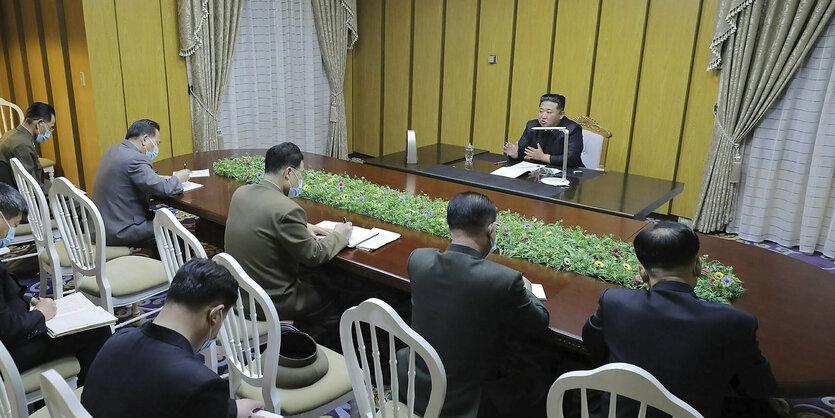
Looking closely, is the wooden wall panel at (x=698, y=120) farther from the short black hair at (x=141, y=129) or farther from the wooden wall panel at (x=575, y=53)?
the short black hair at (x=141, y=129)

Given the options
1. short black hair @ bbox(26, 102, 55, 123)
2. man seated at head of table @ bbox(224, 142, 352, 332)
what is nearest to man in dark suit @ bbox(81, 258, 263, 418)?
man seated at head of table @ bbox(224, 142, 352, 332)

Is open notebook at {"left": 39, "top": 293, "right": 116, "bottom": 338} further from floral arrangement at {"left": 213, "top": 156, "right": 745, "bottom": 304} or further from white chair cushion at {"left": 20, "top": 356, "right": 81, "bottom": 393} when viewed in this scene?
floral arrangement at {"left": 213, "top": 156, "right": 745, "bottom": 304}

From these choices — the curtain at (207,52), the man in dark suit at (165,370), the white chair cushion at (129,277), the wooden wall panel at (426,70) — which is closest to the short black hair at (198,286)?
the man in dark suit at (165,370)

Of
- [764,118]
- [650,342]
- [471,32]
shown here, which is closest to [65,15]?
[471,32]

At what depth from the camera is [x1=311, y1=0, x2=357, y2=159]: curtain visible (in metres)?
6.90

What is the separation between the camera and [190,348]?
149 centimetres

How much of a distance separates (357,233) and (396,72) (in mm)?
4739

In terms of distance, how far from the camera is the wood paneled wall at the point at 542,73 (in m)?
5.21

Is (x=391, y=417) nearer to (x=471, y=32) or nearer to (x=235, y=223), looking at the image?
(x=235, y=223)

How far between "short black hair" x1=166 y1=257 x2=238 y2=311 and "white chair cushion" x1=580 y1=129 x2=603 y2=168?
360cm

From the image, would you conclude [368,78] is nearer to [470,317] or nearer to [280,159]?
[280,159]

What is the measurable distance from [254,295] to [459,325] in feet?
2.03

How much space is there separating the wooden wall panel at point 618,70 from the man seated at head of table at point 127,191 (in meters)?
3.88

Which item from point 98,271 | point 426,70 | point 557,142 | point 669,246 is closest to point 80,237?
point 98,271
